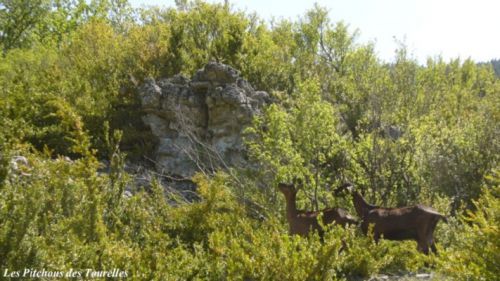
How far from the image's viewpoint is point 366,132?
12.9 metres

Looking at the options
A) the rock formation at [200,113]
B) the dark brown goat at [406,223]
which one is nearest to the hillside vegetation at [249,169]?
the dark brown goat at [406,223]

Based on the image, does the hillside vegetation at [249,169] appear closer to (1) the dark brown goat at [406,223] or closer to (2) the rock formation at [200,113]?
(1) the dark brown goat at [406,223]

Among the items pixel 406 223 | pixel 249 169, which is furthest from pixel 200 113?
pixel 406 223

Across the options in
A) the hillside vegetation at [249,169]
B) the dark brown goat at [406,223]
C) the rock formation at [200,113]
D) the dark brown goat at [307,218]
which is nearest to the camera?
the hillside vegetation at [249,169]

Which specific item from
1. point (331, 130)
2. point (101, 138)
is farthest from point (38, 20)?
point (331, 130)

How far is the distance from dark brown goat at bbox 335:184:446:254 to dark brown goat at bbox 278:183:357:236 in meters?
0.34

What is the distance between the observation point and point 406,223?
8320mm

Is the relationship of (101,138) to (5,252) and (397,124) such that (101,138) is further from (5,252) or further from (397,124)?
(5,252)

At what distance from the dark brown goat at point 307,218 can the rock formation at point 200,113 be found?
18.8ft

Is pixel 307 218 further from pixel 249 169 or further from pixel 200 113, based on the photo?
pixel 200 113

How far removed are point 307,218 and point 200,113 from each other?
8271mm

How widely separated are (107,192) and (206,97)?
7809 mm

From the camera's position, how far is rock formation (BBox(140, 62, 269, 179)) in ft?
49.5

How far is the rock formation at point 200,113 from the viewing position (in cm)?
1509
